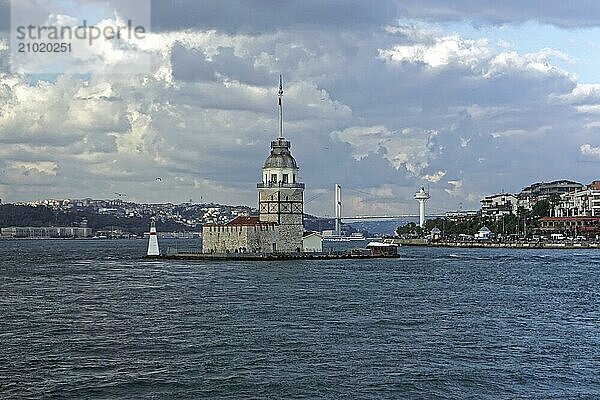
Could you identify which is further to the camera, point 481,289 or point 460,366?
point 481,289

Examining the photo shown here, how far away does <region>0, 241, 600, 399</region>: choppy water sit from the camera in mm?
22781

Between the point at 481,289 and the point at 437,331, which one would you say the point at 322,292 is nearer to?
the point at 481,289

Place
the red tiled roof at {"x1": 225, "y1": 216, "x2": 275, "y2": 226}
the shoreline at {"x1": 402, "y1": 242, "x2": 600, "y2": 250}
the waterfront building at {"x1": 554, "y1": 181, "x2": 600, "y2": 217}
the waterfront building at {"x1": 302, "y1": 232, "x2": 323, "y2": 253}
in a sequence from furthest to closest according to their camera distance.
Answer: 1. the waterfront building at {"x1": 554, "y1": 181, "x2": 600, "y2": 217}
2. the shoreline at {"x1": 402, "y1": 242, "x2": 600, "y2": 250}
3. the waterfront building at {"x1": 302, "y1": 232, "x2": 323, "y2": 253}
4. the red tiled roof at {"x1": 225, "y1": 216, "x2": 275, "y2": 226}

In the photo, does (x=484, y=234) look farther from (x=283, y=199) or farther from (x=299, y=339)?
(x=299, y=339)

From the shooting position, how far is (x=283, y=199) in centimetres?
7606

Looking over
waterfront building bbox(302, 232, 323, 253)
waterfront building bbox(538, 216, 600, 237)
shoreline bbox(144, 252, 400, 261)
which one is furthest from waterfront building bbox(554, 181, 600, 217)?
waterfront building bbox(302, 232, 323, 253)

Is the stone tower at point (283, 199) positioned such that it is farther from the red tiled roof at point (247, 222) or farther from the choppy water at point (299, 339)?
the choppy water at point (299, 339)

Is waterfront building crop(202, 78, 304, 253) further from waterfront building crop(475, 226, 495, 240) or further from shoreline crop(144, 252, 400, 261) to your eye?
waterfront building crop(475, 226, 495, 240)

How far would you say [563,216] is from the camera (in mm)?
158125

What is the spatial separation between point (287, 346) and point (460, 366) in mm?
5719

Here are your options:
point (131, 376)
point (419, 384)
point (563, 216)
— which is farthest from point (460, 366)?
point (563, 216)

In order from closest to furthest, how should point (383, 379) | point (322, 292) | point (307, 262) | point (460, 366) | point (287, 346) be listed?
point (383, 379) → point (460, 366) → point (287, 346) → point (322, 292) → point (307, 262)

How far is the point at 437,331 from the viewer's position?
3203 centimetres

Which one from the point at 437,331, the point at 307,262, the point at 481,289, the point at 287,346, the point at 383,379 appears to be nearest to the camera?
the point at 383,379
